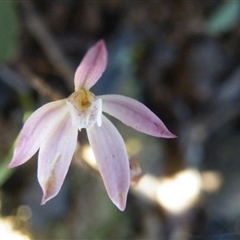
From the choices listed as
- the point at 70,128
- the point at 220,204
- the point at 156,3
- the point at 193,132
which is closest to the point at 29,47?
the point at 156,3

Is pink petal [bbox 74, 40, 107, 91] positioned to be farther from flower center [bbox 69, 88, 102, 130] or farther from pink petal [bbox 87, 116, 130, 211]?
pink petal [bbox 87, 116, 130, 211]

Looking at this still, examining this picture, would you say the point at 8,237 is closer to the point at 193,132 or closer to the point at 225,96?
the point at 193,132

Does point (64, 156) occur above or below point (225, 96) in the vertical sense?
below

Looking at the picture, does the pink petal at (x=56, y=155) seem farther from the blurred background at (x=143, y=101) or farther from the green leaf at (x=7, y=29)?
the green leaf at (x=7, y=29)

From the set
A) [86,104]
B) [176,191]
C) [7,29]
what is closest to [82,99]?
[86,104]

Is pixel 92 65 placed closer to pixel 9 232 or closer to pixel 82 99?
pixel 82 99

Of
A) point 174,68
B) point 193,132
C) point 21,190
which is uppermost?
point 174,68

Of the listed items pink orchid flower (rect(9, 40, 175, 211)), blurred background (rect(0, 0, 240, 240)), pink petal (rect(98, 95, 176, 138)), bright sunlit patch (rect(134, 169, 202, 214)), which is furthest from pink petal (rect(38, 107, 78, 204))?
bright sunlit patch (rect(134, 169, 202, 214))
